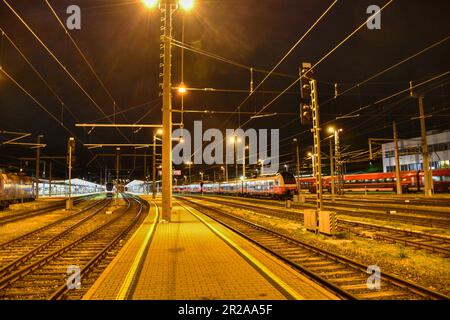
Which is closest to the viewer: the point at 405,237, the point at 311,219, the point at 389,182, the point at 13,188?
the point at 405,237

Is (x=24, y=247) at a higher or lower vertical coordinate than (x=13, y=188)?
lower

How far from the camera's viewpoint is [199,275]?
8461 millimetres

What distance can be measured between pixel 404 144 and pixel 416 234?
67903mm

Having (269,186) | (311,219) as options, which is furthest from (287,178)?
(311,219)

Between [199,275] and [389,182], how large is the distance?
5542 cm

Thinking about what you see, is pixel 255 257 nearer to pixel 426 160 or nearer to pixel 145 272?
pixel 145 272

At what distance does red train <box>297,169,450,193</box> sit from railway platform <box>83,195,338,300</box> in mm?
48775

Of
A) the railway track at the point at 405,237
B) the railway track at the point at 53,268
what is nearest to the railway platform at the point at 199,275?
the railway track at the point at 53,268

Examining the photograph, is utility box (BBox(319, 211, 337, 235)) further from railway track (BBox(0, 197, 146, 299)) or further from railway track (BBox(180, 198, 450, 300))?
railway track (BBox(0, 197, 146, 299))

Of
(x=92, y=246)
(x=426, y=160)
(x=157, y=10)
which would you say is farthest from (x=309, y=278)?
(x=426, y=160)

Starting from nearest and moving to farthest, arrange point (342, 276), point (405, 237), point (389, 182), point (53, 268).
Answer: point (342, 276)
point (53, 268)
point (405, 237)
point (389, 182)

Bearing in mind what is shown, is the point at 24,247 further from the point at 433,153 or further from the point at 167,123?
the point at 433,153
